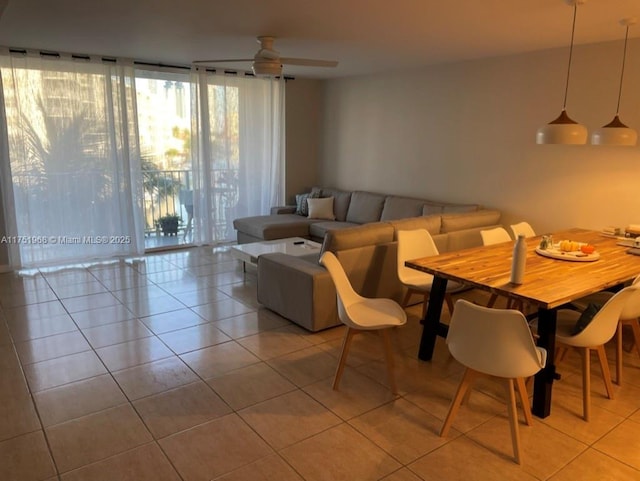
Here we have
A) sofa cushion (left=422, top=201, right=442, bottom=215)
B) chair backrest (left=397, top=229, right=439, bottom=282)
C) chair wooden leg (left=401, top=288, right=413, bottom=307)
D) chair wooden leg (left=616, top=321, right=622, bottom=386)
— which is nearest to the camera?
chair wooden leg (left=616, top=321, right=622, bottom=386)

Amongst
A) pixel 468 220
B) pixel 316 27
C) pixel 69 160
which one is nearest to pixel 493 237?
pixel 468 220

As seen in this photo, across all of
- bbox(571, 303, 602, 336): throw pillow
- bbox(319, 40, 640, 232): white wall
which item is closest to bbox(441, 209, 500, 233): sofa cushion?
bbox(319, 40, 640, 232): white wall

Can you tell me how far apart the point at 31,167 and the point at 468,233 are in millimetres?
4869

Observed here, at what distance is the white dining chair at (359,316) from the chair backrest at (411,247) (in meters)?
0.75

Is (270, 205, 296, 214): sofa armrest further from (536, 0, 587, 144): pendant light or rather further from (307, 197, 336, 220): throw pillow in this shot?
(536, 0, 587, 144): pendant light

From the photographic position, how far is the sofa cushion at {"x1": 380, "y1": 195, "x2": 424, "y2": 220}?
5719 millimetres

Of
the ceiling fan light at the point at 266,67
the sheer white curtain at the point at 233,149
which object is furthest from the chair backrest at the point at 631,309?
Answer: the sheer white curtain at the point at 233,149

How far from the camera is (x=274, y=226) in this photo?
6020 millimetres

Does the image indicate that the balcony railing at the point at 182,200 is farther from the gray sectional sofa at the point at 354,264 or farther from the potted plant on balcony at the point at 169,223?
the gray sectional sofa at the point at 354,264

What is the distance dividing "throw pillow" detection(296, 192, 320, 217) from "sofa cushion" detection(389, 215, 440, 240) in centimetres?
266

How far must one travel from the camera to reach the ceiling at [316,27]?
3236 millimetres

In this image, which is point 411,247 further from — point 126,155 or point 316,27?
point 126,155

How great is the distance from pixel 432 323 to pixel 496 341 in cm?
112

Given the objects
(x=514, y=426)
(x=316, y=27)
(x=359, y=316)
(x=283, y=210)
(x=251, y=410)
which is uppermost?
(x=316, y=27)
